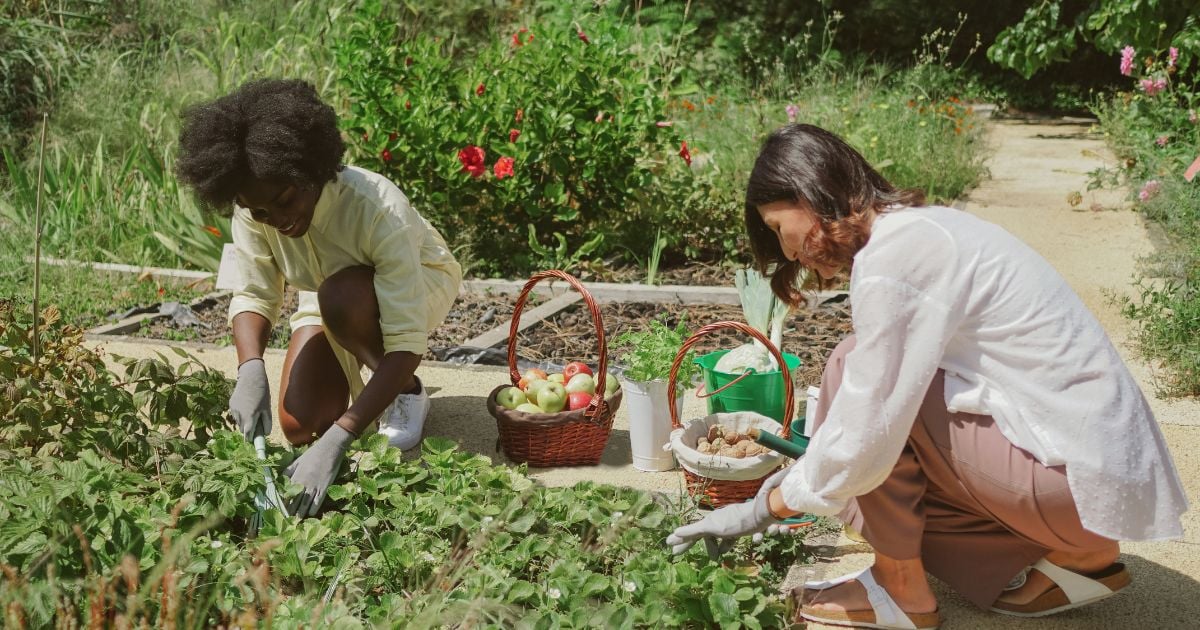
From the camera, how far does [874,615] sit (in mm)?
2385

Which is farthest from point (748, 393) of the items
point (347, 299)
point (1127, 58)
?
point (1127, 58)

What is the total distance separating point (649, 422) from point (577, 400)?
24 cm

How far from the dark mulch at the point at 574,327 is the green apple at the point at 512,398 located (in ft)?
3.59

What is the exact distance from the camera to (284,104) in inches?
117

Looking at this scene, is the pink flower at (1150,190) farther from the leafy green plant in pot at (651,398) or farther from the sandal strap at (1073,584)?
the sandal strap at (1073,584)

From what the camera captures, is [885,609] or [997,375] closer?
[997,375]

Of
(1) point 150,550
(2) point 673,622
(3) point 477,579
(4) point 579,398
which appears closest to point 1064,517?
(2) point 673,622

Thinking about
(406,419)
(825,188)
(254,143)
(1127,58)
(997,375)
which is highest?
(825,188)

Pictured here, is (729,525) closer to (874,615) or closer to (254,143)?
(874,615)

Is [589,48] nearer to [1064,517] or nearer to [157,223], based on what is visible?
[157,223]

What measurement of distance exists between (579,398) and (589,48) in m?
2.63

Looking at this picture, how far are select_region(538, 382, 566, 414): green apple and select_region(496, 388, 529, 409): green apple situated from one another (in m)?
0.07

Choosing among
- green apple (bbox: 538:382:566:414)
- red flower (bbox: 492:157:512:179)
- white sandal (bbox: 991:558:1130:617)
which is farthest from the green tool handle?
red flower (bbox: 492:157:512:179)

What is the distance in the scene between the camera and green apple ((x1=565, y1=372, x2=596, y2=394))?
3.36 m
